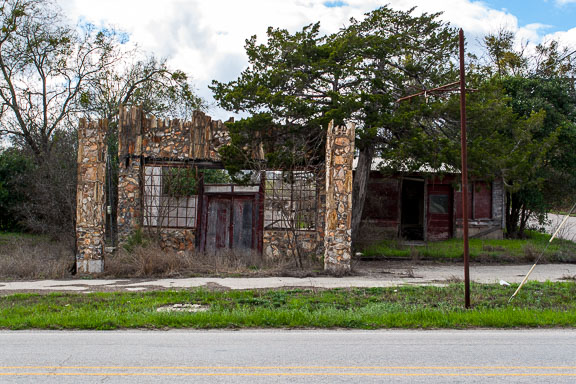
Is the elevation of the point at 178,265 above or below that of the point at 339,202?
below

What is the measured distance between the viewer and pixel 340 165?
14.5 m

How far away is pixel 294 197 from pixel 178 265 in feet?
14.3

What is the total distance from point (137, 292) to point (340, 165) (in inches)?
257

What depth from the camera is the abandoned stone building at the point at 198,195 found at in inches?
641

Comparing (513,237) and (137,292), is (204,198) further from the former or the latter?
(513,237)

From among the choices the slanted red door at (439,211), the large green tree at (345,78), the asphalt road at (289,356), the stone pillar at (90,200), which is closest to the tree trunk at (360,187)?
the large green tree at (345,78)

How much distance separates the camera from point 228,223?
17.9m

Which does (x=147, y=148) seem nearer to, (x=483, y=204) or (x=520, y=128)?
(x=520, y=128)

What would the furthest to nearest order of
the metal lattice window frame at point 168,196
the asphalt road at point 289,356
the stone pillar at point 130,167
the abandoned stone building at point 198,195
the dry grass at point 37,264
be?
the metal lattice window frame at point 168,196, the stone pillar at point 130,167, the abandoned stone building at point 198,195, the dry grass at point 37,264, the asphalt road at point 289,356

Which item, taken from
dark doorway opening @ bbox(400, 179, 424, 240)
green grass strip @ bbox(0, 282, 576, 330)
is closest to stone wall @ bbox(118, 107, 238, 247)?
green grass strip @ bbox(0, 282, 576, 330)

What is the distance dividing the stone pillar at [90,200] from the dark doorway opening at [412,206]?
16.1 m

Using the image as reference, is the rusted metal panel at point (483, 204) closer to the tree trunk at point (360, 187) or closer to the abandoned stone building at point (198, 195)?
the tree trunk at point (360, 187)

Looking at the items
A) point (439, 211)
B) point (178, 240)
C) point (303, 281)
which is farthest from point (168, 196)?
point (439, 211)

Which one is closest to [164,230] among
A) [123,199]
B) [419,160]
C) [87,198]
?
[123,199]
